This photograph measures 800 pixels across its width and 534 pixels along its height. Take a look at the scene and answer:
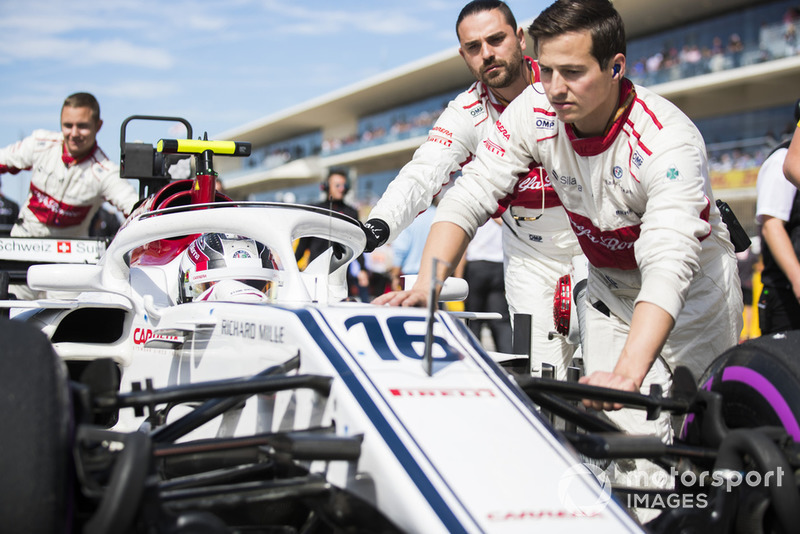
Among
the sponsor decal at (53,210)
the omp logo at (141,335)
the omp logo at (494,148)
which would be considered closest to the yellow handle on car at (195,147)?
the omp logo at (141,335)

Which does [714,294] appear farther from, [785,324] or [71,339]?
[71,339]

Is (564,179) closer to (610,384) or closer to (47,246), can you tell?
(610,384)

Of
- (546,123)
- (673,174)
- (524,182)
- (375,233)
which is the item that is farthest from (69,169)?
(673,174)

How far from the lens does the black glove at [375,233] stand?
3.54 metres

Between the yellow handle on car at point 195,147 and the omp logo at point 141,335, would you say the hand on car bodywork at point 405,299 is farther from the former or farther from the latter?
the yellow handle on car at point 195,147

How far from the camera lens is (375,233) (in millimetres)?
3602

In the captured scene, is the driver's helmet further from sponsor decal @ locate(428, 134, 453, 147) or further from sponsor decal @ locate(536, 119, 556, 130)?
sponsor decal @ locate(536, 119, 556, 130)

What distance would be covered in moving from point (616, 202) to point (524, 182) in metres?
1.04

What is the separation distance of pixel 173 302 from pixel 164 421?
1.24 meters

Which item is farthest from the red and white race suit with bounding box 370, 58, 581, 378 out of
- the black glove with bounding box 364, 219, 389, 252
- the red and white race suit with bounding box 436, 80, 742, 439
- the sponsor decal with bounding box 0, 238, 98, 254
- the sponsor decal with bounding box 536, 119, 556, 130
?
the sponsor decal with bounding box 0, 238, 98, 254

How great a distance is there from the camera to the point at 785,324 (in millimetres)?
4516

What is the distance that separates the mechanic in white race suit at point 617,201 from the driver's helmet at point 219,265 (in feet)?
2.96

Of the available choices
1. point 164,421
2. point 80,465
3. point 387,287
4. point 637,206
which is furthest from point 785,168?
point 387,287

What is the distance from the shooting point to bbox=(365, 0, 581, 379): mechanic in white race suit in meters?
4.19
